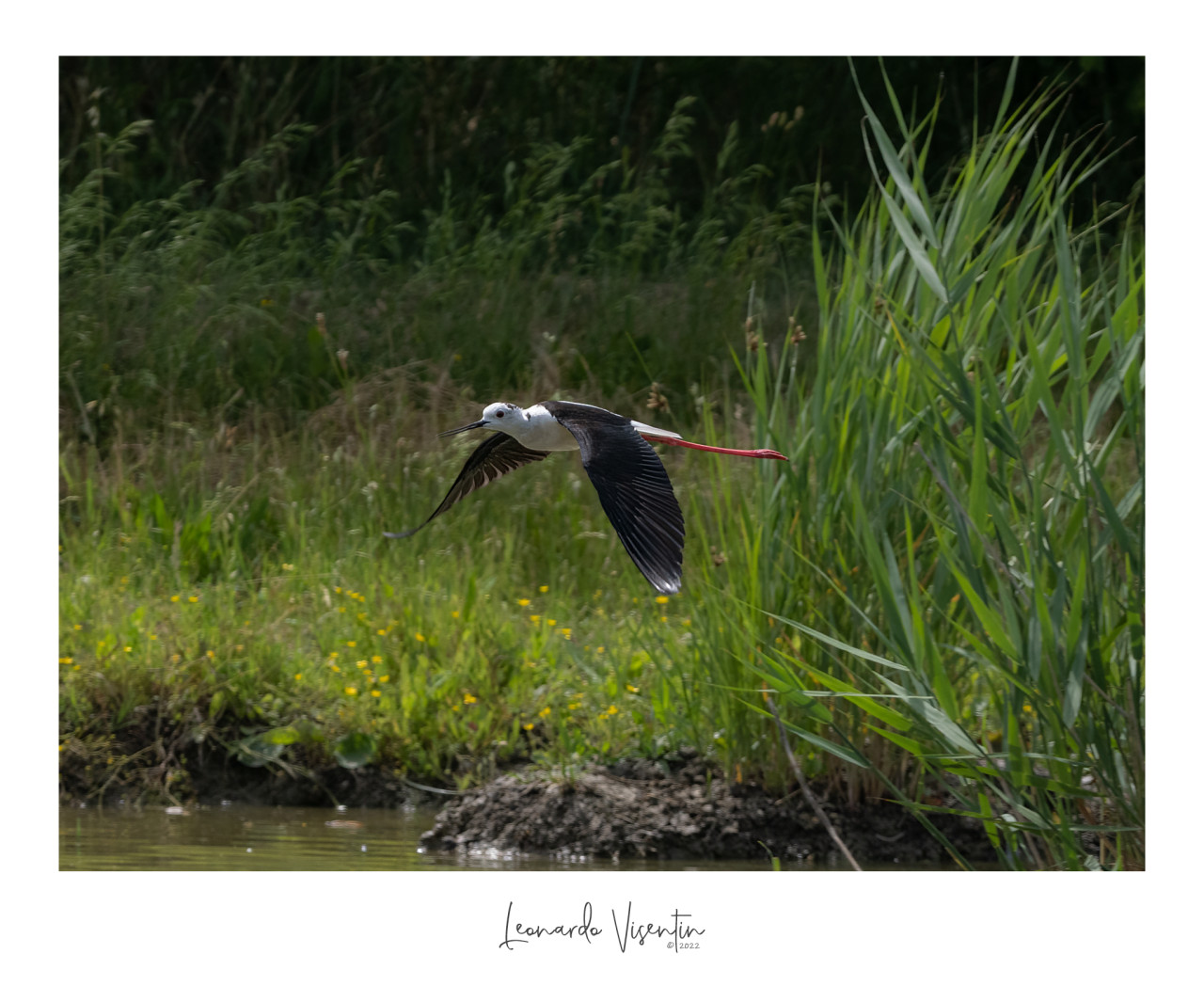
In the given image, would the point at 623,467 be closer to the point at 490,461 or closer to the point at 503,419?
the point at 503,419

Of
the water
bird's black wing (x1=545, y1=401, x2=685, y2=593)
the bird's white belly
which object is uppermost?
the bird's white belly

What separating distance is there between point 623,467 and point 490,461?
59cm

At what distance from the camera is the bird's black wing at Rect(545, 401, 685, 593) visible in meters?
1.93

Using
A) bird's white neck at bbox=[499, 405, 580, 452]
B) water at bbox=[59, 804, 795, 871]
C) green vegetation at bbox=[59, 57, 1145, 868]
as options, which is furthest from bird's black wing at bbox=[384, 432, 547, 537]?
water at bbox=[59, 804, 795, 871]

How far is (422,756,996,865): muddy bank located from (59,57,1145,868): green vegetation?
10cm

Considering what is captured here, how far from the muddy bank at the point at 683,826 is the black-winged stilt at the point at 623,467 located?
1.57 meters

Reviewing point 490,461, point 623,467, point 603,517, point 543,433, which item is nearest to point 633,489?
point 623,467

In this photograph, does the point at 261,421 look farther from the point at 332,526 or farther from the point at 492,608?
the point at 492,608

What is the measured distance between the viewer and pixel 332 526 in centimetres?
508

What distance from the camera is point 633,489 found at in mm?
2047

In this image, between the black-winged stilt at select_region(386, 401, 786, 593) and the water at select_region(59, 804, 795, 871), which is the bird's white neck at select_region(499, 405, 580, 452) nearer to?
the black-winged stilt at select_region(386, 401, 786, 593)

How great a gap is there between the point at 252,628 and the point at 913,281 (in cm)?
236

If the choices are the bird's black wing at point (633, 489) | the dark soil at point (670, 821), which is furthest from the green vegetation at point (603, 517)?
the bird's black wing at point (633, 489)
